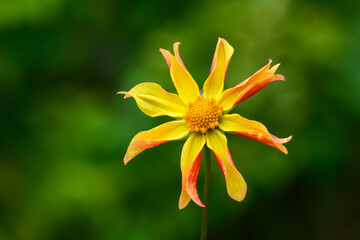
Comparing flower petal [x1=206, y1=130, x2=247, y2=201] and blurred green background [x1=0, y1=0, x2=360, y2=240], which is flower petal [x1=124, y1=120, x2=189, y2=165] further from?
blurred green background [x1=0, y1=0, x2=360, y2=240]

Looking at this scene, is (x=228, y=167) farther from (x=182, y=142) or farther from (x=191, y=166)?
(x=182, y=142)

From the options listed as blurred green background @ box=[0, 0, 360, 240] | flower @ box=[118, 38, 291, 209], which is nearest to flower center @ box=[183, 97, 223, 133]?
flower @ box=[118, 38, 291, 209]

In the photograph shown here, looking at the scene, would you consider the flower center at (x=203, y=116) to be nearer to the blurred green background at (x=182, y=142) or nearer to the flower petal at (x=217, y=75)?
the flower petal at (x=217, y=75)

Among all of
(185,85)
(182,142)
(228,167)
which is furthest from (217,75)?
(182,142)

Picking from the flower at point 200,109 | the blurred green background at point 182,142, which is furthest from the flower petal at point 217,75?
the blurred green background at point 182,142

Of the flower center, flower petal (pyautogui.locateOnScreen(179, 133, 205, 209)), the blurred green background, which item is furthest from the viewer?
the blurred green background

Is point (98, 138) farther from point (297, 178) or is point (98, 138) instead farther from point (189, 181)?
point (189, 181)

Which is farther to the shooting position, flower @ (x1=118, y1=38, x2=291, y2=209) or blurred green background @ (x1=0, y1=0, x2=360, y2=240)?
blurred green background @ (x1=0, y1=0, x2=360, y2=240)
